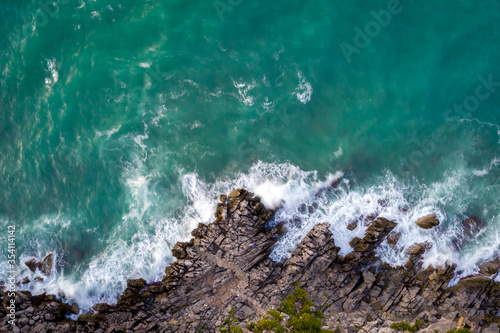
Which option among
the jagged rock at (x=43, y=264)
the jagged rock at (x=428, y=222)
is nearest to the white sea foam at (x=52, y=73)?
the jagged rock at (x=43, y=264)

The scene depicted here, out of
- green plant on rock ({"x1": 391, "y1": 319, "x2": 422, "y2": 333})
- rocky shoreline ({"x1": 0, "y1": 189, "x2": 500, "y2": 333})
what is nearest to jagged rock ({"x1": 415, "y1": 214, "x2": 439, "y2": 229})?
rocky shoreline ({"x1": 0, "y1": 189, "x2": 500, "y2": 333})

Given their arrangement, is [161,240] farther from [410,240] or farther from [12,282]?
[410,240]

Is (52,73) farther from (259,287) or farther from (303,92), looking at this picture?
(259,287)

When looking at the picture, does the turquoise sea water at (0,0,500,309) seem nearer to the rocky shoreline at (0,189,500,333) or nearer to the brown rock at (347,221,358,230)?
the brown rock at (347,221,358,230)

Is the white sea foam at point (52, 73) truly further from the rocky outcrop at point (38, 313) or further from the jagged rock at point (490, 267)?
the jagged rock at point (490, 267)

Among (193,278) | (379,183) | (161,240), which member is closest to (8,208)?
(161,240)

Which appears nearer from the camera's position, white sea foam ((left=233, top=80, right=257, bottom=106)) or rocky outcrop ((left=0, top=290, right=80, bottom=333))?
rocky outcrop ((left=0, top=290, right=80, bottom=333))
